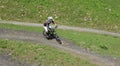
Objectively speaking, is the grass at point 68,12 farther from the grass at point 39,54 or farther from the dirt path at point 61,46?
the grass at point 39,54

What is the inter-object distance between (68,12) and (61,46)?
928 inches

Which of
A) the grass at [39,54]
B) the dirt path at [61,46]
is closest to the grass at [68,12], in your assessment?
the dirt path at [61,46]

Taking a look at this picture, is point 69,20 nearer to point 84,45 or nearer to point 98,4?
point 98,4

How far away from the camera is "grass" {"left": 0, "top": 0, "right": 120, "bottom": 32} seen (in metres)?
52.8

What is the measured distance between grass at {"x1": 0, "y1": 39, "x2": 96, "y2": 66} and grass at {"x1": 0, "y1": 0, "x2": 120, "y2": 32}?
74.0 ft

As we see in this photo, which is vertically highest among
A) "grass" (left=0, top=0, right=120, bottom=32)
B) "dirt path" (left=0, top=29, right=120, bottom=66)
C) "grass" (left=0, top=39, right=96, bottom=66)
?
"grass" (left=0, top=39, right=96, bottom=66)

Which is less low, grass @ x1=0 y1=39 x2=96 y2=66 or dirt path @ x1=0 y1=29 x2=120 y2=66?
grass @ x1=0 y1=39 x2=96 y2=66

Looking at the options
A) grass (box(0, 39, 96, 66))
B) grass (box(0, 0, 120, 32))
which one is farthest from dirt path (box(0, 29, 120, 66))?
grass (box(0, 0, 120, 32))

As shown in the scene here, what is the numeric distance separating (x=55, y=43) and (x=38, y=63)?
7295mm

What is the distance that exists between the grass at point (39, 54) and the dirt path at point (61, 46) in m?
1.16

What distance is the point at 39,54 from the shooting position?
91.1 feet

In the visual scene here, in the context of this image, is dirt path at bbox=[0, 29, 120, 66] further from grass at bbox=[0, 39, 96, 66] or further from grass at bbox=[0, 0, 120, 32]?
grass at bbox=[0, 0, 120, 32]

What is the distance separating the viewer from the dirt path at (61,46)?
2977cm

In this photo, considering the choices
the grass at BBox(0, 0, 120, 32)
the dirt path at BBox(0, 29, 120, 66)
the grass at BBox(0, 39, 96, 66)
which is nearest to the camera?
the grass at BBox(0, 39, 96, 66)
